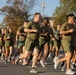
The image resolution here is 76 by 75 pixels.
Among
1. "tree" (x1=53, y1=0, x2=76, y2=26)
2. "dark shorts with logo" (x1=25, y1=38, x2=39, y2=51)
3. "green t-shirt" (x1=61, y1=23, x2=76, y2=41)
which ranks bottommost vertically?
"dark shorts with logo" (x1=25, y1=38, x2=39, y2=51)

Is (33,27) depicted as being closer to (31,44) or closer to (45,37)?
(31,44)

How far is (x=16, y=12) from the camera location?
6456cm

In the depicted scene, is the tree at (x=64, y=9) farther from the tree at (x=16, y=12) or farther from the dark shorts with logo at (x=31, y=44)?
the dark shorts with logo at (x=31, y=44)

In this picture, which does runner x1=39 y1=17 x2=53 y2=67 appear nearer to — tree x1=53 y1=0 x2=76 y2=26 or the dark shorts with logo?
the dark shorts with logo

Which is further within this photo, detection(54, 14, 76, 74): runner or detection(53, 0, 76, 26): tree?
detection(53, 0, 76, 26): tree

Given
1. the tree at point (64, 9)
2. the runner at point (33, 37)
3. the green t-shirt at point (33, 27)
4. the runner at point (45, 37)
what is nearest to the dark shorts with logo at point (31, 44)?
the runner at point (33, 37)

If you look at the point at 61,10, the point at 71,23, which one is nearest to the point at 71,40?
the point at 71,23

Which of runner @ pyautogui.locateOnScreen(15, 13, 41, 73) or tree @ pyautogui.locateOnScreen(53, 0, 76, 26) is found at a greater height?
tree @ pyautogui.locateOnScreen(53, 0, 76, 26)

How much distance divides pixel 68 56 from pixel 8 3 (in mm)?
57160

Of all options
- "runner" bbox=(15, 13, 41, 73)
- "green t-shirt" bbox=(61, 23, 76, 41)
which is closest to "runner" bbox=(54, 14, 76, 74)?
"green t-shirt" bbox=(61, 23, 76, 41)

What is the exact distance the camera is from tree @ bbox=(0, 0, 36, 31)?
63031 millimetres

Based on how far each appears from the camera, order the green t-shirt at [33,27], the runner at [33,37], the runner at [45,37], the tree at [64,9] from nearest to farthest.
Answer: the runner at [33,37] → the green t-shirt at [33,27] → the runner at [45,37] → the tree at [64,9]

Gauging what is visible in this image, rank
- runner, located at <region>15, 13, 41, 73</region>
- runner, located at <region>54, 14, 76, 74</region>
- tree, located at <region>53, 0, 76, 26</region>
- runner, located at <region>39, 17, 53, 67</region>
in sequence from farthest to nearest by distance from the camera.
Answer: tree, located at <region>53, 0, 76, 26</region>
runner, located at <region>39, 17, 53, 67</region>
runner, located at <region>15, 13, 41, 73</region>
runner, located at <region>54, 14, 76, 74</region>

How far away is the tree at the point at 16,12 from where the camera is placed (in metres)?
63.0
